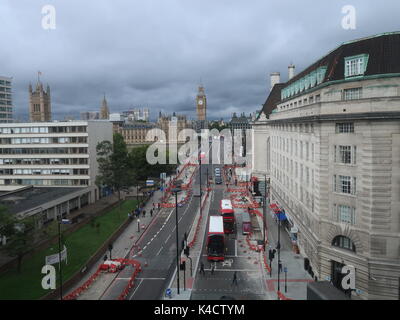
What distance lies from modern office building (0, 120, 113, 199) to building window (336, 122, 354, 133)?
50359 mm

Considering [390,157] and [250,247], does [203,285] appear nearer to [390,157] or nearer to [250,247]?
[250,247]

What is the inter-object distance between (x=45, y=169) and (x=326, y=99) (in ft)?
183

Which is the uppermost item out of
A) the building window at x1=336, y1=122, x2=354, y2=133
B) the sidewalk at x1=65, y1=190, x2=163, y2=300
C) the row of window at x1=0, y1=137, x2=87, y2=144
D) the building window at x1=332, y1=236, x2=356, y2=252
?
the row of window at x1=0, y1=137, x2=87, y2=144

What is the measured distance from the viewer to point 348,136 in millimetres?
28094

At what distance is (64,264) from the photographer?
36188mm

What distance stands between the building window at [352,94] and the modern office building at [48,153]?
165 ft

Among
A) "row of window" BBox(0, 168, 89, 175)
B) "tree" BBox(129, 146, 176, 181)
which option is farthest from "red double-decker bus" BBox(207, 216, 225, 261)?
"tree" BBox(129, 146, 176, 181)

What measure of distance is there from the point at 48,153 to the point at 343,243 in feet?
187

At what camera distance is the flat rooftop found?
157 ft

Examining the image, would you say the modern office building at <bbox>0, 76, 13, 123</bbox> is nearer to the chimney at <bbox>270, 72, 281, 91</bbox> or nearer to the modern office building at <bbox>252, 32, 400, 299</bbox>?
the chimney at <bbox>270, 72, 281, 91</bbox>

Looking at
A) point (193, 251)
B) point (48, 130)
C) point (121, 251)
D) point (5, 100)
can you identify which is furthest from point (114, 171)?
point (5, 100)

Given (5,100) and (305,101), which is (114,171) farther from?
(5,100)

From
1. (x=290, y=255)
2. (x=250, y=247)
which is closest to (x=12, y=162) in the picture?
(x=250, y=247)

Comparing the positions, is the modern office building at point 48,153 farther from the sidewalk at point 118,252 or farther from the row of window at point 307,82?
the row of window at point 307,82
